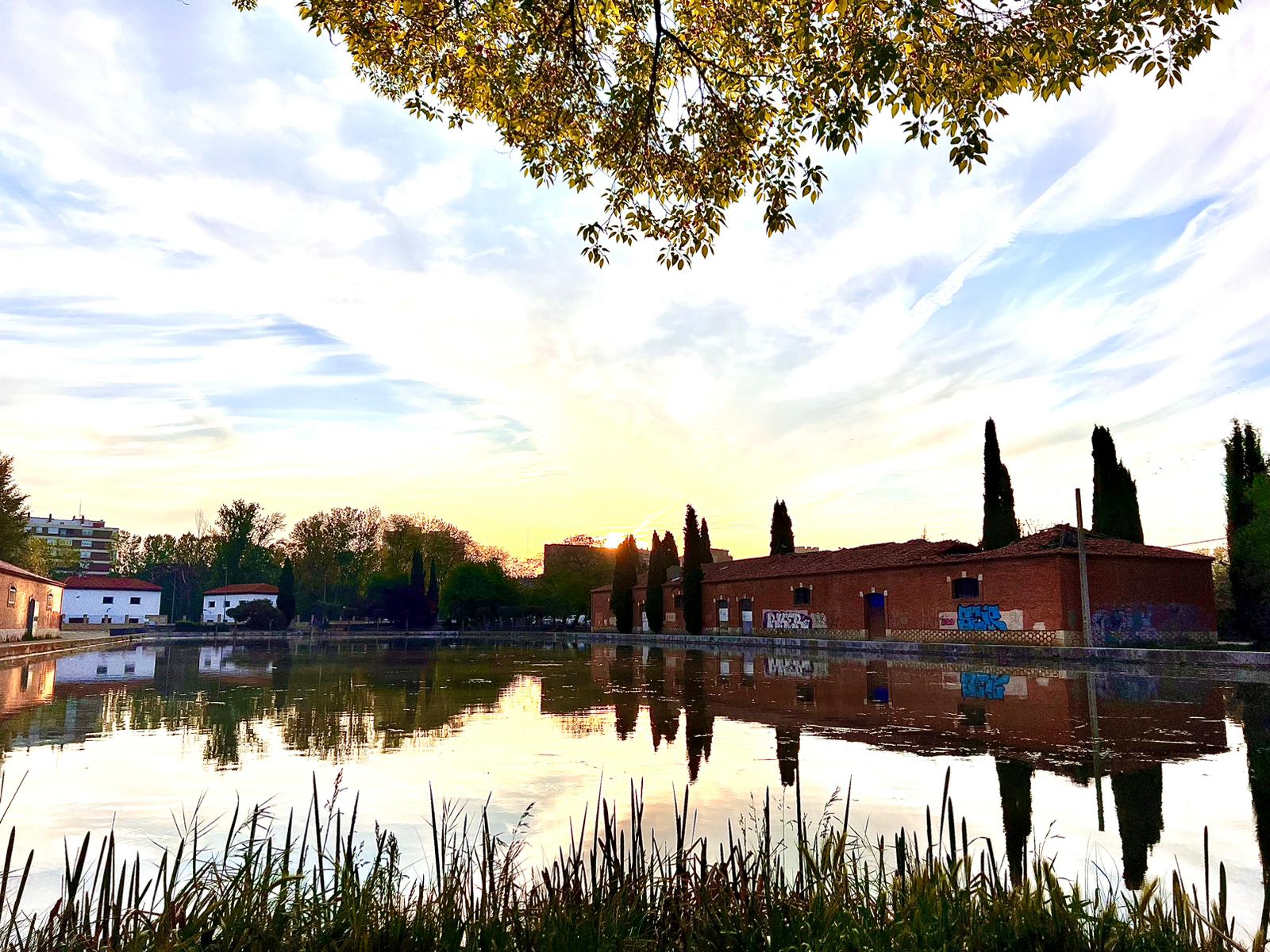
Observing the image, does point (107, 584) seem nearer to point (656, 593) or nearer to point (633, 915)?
point (656, 593)

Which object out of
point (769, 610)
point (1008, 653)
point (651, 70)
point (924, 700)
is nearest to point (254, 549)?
point (769, 610)

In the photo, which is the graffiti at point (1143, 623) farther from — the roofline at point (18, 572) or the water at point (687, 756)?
the roofline at point (18, 572)

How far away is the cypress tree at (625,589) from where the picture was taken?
61.7 metres

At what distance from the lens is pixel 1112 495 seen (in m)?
35.7

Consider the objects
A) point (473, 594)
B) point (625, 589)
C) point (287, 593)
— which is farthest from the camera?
point (287, 593)

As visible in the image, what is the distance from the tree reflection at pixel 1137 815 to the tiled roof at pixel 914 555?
24051mm

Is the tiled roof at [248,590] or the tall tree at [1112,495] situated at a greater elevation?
the tall tree at [1112,495]

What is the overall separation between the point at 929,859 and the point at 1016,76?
18.5ft

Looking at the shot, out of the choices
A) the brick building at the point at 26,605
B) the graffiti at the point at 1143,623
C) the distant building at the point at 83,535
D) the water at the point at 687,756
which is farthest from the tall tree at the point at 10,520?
the distant building at the point at 83,535

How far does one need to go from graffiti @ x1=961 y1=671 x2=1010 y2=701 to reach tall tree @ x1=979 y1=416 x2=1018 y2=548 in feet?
50.9

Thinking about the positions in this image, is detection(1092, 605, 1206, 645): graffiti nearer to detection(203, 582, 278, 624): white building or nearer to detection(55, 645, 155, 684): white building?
detection(55, 645, 155, 684): white building

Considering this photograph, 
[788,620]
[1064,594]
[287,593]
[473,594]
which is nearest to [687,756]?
[1064,594]

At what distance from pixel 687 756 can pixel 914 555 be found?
3120 centimetres

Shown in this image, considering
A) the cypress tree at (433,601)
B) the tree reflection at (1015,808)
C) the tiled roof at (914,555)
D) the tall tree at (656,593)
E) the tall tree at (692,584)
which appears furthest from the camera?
the cypress tree at (433,601)
